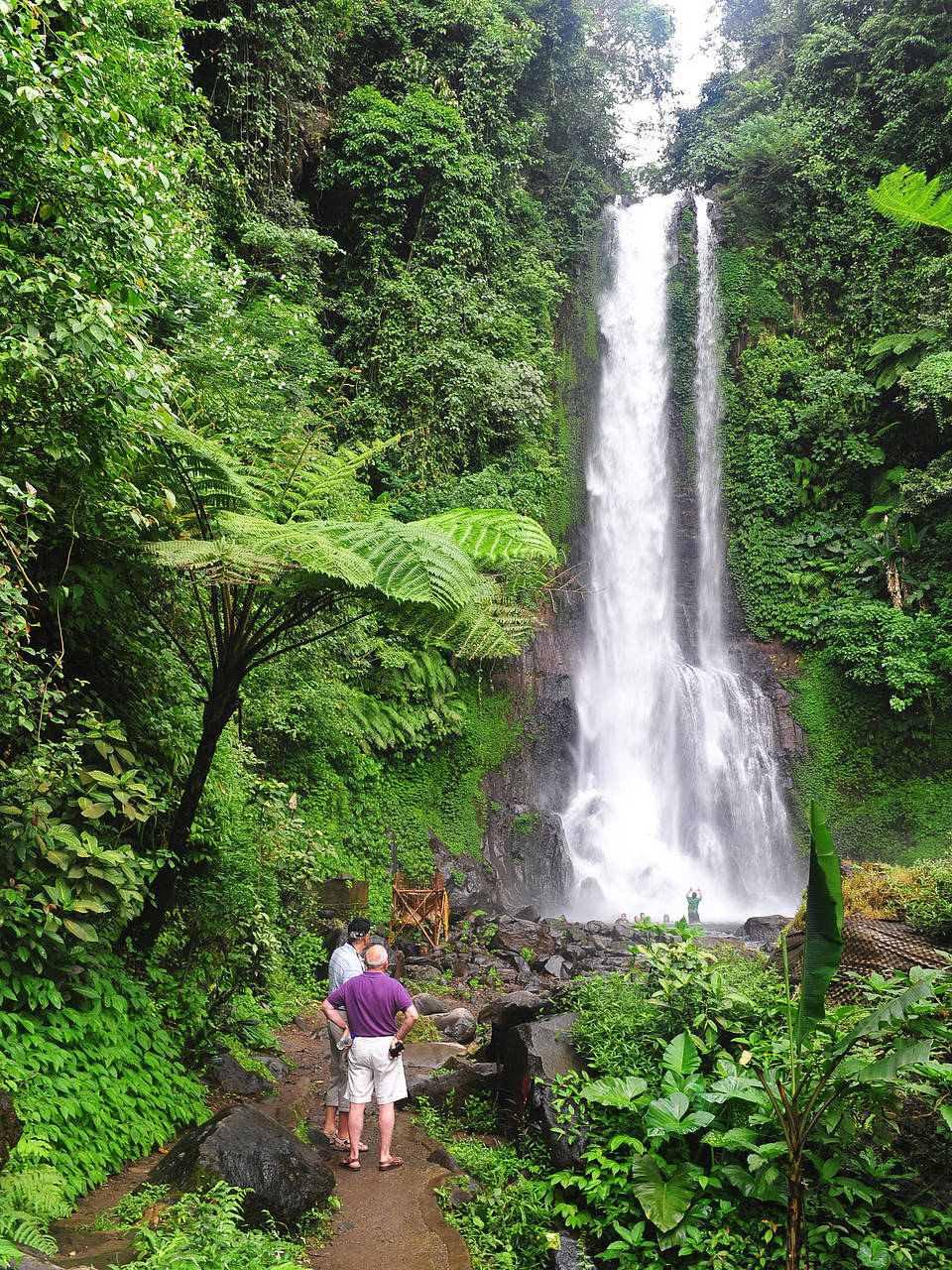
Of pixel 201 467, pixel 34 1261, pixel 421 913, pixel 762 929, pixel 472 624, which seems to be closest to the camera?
pixel 34 1261

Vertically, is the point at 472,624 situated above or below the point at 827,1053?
above

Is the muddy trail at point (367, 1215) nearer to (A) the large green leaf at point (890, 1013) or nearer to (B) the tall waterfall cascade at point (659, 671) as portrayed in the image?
(A) the large green leaf at point (890, 1013)

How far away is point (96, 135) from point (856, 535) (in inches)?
655

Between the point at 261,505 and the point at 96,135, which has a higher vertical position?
the point at 96,135

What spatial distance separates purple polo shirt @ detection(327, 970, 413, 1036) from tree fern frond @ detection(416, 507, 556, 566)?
2.56 metres

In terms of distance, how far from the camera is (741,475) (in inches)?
752

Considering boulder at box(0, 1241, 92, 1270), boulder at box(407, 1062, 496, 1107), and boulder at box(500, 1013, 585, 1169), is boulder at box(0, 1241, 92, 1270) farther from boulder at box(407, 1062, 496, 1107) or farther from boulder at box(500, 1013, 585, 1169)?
boulder at box(407, 1062, 496, 1107)

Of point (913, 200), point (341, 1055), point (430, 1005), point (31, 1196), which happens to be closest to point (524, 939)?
point (430, 1005)

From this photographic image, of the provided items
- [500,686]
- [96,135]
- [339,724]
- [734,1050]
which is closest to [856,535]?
[500,686]

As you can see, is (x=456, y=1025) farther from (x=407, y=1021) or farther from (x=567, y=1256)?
(x=567, y=1256)

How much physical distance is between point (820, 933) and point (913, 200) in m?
4.74

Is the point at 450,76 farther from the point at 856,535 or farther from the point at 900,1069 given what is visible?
the point at 900,1069

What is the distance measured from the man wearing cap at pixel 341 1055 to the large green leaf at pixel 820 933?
2719 millimetres

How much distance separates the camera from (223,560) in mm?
3748
